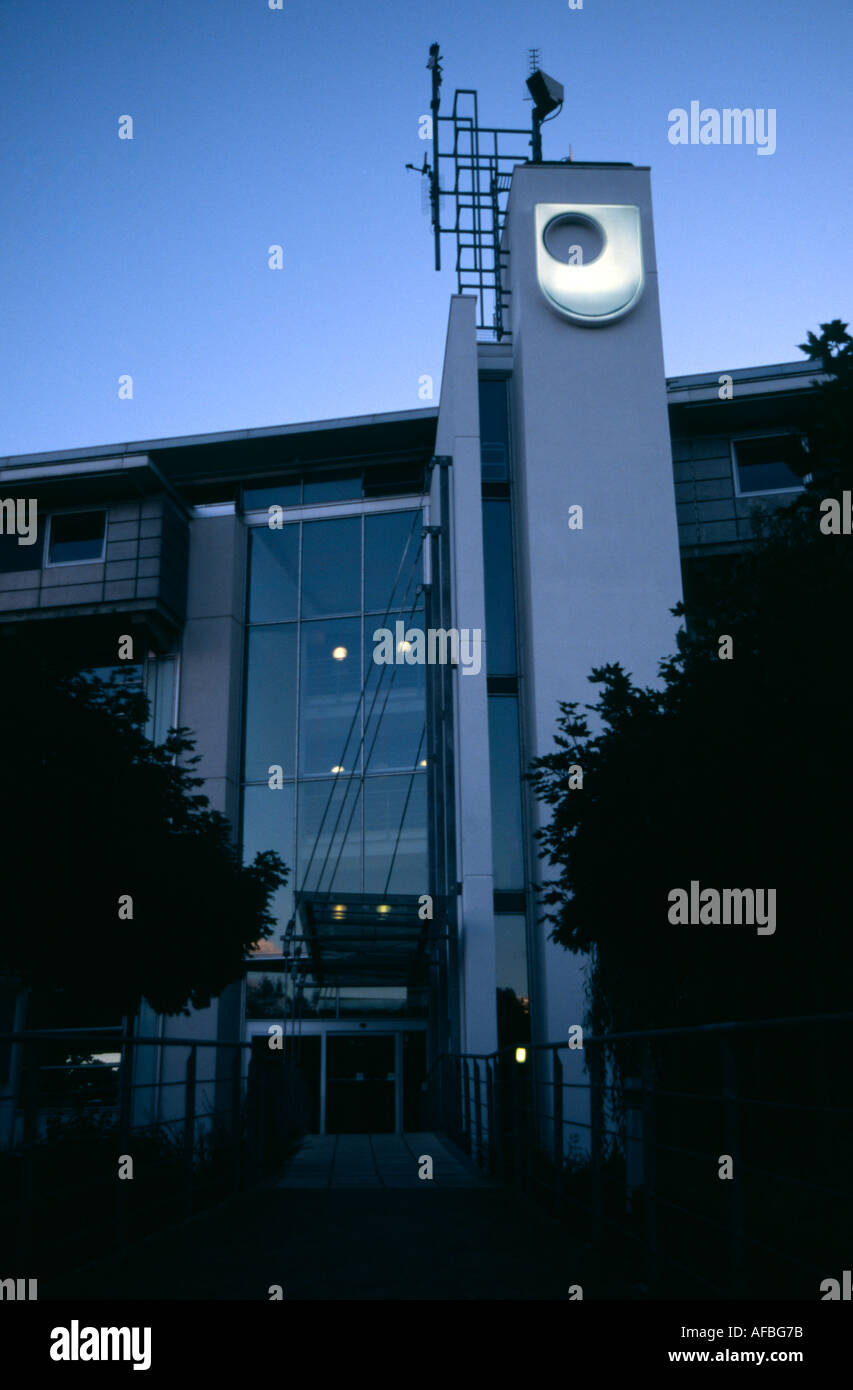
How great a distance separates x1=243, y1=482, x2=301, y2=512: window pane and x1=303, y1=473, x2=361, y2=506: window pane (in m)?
0.23

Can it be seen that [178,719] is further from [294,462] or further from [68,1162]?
[68,1162]

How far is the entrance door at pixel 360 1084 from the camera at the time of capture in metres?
22.0

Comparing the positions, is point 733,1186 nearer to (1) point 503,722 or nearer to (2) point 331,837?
(1) point 503,722

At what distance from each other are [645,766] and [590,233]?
45.7ft

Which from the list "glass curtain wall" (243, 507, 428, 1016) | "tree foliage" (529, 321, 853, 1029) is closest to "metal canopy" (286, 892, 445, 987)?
"glass curtain wall" (243, 507, 428, 1016)

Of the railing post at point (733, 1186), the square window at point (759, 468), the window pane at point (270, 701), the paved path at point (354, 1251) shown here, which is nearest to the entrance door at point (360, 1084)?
the window pane at point (270, 701)

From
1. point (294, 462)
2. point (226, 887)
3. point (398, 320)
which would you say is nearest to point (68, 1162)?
point (226, 887)

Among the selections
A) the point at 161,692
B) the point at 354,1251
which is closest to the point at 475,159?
the point at 161,692

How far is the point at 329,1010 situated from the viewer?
2248cm

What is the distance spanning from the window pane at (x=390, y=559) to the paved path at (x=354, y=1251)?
49.9ft

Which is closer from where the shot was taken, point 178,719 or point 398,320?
point 178,719

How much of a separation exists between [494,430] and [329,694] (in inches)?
251

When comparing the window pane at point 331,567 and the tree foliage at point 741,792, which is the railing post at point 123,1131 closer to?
the tree foliage at point 741,792
